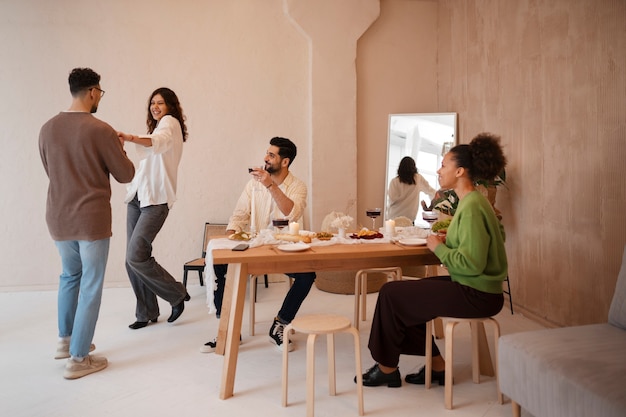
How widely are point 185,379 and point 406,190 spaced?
3.16 metres

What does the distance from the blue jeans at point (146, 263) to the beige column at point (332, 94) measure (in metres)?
1.83

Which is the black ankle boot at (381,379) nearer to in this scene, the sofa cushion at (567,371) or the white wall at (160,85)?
Result: the sofa cushion at (567,371)

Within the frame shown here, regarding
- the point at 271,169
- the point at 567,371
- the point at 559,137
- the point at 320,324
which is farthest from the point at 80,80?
the point at 559,137

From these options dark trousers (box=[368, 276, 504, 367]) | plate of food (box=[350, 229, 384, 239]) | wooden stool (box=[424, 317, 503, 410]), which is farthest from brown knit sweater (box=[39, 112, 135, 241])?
wooden stool (box=[424, 317, 503, 410])

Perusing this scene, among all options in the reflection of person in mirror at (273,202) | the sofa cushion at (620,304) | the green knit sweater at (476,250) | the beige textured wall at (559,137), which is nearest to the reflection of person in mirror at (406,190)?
the beige textured wall at (559,137)

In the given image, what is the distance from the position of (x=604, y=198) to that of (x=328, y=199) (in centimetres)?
262

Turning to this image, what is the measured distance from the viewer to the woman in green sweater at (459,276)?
7.91 ft

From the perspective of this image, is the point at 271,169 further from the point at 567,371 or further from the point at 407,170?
the point at 567,371

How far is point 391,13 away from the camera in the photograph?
5.38 m

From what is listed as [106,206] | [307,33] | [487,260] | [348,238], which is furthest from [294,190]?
[307,33]

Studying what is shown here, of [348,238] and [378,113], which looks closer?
[348,238]

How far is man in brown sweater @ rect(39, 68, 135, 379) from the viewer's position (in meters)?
2.74

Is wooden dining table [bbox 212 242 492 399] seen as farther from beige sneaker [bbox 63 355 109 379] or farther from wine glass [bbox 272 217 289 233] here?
beige sneaker [bbox 63 355 109 379]

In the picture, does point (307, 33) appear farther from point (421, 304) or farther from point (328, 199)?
point (421, 304)
